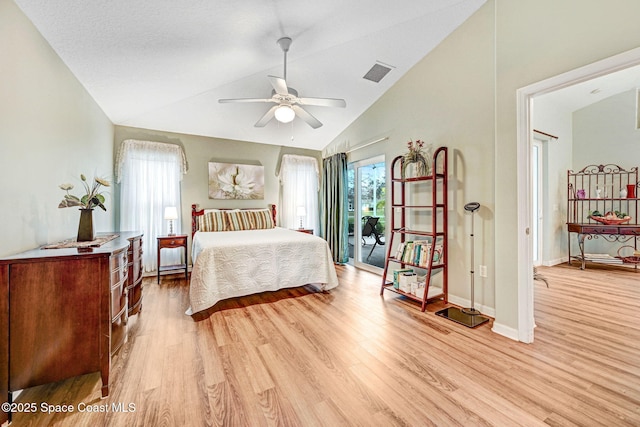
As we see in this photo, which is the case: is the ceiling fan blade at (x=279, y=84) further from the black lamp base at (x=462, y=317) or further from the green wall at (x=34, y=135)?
the black lamp base at (x=462, y=317)

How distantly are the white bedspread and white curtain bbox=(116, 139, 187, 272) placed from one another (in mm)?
1675

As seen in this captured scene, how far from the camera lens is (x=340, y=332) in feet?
8.23

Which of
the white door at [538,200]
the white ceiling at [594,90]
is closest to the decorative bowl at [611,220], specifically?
the white door at [538,200]

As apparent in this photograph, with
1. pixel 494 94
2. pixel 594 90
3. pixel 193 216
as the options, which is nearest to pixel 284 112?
pixel 494 94

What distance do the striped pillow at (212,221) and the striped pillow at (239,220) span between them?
0.09 metres

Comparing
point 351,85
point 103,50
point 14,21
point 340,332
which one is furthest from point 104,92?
point 340,332

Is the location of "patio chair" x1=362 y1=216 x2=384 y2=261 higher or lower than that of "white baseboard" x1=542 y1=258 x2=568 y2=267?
higher

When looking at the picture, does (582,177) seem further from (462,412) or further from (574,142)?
(462,412)

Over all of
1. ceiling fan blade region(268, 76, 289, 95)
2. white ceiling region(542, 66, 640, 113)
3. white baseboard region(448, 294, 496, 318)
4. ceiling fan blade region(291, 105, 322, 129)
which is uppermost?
white ceiling region(542, 66, 640, 113)

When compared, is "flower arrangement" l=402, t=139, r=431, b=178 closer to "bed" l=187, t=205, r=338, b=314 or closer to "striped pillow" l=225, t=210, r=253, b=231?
"bed" l=187, t=205, r=338, b=314

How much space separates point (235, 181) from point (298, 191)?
1.32m

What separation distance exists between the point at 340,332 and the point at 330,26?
9.58 ft

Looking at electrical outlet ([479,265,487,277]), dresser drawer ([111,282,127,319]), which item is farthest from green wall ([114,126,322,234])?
electrical outlet ([479,265,487,277])

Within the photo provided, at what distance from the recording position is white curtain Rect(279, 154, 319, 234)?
5.65 meters
